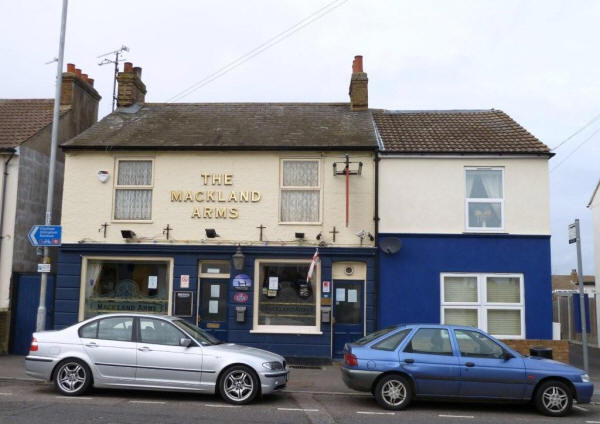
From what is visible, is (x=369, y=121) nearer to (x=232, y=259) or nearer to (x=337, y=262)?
(x=337, y=262)

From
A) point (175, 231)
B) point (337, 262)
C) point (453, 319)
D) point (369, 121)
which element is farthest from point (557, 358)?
point (175, 231)

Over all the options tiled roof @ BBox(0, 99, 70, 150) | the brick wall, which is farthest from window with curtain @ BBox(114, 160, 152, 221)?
the brick wall

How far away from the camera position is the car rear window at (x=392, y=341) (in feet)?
32.7

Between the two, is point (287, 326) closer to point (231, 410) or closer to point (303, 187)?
point (303, 187)

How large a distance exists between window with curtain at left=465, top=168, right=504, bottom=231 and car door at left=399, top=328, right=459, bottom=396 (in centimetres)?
571

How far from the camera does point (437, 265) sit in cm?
1474

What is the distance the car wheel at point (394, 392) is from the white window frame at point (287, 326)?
4962 millimetres

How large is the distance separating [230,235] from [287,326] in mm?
2696

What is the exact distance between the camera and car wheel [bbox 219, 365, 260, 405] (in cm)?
973

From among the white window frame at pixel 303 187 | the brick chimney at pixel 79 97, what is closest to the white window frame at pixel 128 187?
the white window frame at pixel 303 187

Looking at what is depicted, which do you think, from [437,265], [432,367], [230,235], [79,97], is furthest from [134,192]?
[432,367]

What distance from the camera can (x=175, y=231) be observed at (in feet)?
49.7

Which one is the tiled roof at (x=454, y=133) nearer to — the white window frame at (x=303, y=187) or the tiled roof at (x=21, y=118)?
the white window frame at (x=303, y=187)

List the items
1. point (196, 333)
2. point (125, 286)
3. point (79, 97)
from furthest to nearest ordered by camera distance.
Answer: point (79, 97)
point (125, 286)
point (196, 333)
